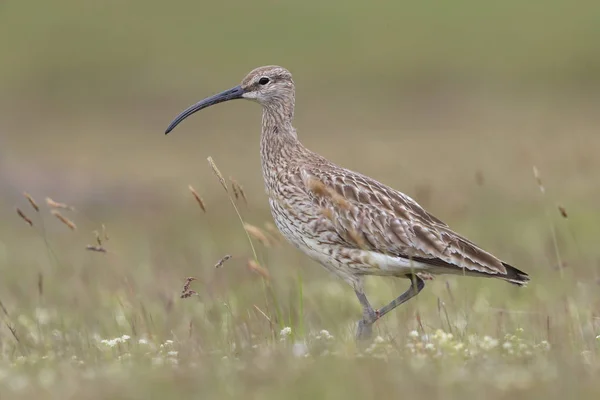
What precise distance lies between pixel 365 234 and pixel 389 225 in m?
0.20

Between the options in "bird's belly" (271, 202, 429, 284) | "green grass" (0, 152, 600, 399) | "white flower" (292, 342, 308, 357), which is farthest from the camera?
"bird's belly" (271, 202, 429, 284)

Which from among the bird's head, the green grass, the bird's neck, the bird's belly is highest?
the bird's head

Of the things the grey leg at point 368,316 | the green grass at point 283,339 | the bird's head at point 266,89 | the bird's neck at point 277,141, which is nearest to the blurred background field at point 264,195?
the green grass at point 283,339

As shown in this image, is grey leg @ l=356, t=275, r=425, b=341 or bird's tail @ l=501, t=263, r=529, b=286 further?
bird's tail @ l=501, t=263, r=529, b=286

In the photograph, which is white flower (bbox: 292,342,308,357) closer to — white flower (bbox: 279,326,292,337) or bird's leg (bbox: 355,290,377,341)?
white flower (bbox: 279,326,292,337)

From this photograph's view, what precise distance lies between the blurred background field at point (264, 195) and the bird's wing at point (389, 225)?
416 mm

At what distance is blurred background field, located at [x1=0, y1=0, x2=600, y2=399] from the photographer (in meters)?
6.81

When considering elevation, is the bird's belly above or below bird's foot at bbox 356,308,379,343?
above

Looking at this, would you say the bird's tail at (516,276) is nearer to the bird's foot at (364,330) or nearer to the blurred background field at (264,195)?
the blurred background field at (264,195)

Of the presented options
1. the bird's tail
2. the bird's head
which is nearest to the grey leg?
the bird's tail

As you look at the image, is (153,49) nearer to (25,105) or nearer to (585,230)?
(25,105)

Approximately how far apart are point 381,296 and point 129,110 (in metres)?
31.3

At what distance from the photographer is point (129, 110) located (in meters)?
43.0

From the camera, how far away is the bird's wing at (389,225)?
30.1ft
